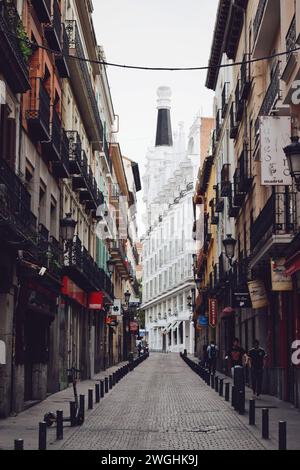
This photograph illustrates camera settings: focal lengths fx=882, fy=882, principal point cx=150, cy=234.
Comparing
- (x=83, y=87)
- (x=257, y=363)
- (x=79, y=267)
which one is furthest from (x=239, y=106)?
(x=257, y=363)

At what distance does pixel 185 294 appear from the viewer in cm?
11019

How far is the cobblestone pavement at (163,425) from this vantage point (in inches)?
582

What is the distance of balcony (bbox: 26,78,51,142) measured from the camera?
22.4m

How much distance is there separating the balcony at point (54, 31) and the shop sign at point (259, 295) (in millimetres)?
9202

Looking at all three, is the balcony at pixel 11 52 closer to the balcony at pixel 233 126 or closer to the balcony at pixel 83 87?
the balcony at pixel 83 87

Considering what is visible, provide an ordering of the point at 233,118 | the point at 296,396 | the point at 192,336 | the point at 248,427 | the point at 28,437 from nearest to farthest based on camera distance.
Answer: the point at 28,437, the point at 248,427, the point at 296,396, the point at 233,118, the point at 192,336

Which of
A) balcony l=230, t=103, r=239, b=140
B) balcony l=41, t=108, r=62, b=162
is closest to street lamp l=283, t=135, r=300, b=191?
balcony l=41, t=108, r=62, b=162

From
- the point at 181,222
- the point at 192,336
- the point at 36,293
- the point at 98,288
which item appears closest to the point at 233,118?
the point at 98,288

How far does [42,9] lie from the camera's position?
23.5 metres

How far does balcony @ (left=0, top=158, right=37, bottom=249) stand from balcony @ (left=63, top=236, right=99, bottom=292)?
28.8 feet

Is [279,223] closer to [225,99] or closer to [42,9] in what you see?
[42,9]

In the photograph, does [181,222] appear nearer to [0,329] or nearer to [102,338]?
[102,338]

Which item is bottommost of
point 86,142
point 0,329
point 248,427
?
point 248,427

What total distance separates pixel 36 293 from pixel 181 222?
92.4m
